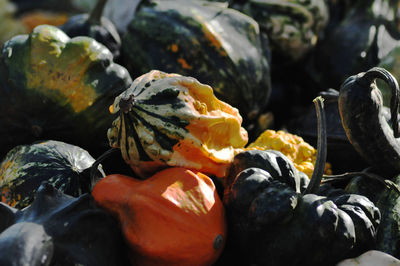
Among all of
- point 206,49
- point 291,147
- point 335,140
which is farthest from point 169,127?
point 335,140

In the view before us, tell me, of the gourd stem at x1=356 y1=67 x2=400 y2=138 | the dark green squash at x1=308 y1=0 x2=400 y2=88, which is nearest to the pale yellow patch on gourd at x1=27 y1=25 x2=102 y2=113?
the gourd stem at x1=356 y1=67 x2=400 y2=138

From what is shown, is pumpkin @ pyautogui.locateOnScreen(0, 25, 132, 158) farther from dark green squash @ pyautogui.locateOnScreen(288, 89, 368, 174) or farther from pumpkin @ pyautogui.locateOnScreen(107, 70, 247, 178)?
dark green squash @ pyautogui.locateOnScreen(288, 89, 368, 174)

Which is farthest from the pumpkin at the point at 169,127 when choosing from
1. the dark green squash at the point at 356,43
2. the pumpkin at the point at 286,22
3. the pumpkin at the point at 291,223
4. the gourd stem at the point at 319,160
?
the dark green squash at the point at 356,43

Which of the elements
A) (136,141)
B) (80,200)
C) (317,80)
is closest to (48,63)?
(136,141)

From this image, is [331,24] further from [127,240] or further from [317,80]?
[127,240]

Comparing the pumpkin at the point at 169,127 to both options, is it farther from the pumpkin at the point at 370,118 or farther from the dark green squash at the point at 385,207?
the dark green squash at the point at 385,207
